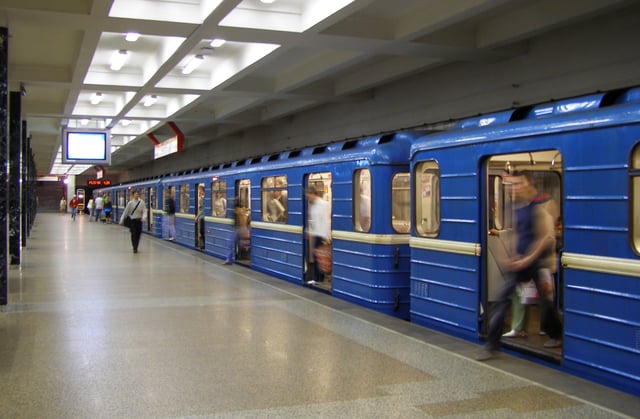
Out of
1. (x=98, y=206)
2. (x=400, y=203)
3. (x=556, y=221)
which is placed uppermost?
(x=400, y=203)

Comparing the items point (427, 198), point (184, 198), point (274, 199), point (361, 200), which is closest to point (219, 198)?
point (184, 198)

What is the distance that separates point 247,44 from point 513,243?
633 cm

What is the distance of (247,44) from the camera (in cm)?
1130

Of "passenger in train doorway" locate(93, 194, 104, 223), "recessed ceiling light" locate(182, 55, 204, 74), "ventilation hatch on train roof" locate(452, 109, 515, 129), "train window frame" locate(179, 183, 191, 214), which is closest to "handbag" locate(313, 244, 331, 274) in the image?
"ventilation hatch on train roof" locate(452, 109, 515, 129)

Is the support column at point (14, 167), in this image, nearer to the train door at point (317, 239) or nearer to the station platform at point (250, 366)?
the station platform at point (250, 366)

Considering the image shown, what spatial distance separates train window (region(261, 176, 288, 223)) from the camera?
12.2 m

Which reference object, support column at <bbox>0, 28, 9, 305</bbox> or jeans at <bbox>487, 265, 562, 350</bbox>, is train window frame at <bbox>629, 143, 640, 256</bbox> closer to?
jeans at <bbox>487, 265, 562, 350</bbox>

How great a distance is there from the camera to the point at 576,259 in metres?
5.46

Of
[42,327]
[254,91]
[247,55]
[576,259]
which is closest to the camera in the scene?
[576,259]

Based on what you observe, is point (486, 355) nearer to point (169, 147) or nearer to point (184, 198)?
point (169, 147)

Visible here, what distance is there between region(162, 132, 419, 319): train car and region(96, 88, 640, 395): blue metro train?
0.09ft

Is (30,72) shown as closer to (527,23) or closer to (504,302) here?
(527,23)

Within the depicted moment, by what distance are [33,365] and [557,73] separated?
7.33 m

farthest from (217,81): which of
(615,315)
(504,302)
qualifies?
(615,315)
